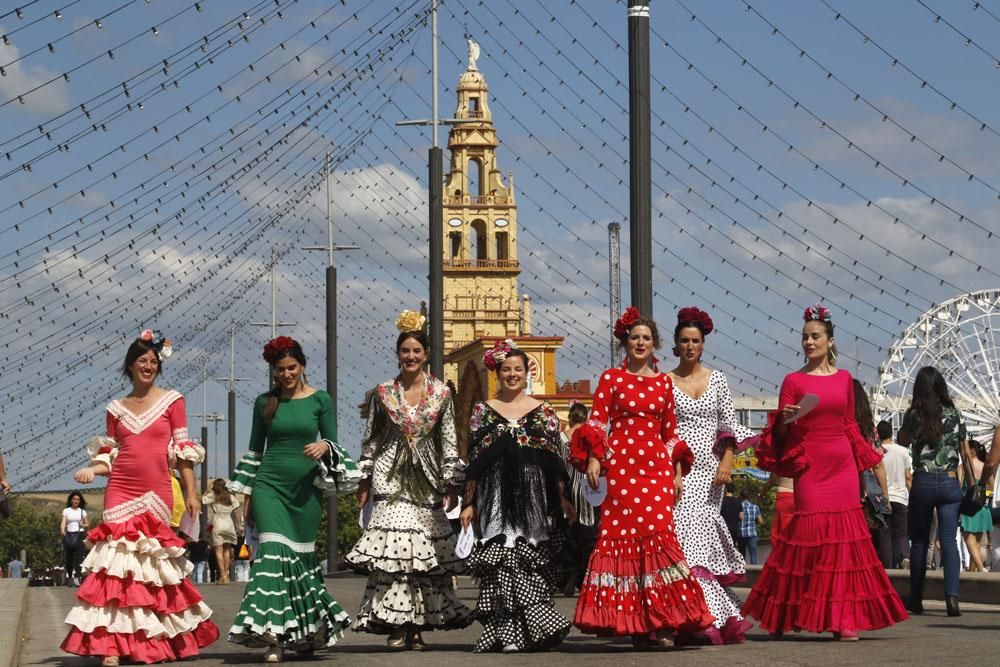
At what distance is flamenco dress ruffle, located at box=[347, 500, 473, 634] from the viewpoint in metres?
12.5

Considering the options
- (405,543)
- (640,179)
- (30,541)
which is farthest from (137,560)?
(30,541)

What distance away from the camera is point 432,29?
3600 cm

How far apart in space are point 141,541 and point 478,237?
331 feet

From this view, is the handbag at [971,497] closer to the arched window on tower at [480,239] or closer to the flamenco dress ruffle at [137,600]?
the flamenco dress ruffle at [137,600]

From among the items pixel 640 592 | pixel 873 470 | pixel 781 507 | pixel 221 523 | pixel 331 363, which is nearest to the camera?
pixel 640 592

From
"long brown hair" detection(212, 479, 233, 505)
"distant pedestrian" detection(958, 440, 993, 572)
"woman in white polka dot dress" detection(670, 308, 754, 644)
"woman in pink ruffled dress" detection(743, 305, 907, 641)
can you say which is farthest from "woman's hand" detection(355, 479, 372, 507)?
"long brown hair" detection(212, 479, 233, 505)

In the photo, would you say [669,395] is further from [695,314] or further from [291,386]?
[291,386]

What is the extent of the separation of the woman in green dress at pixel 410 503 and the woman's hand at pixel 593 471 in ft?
3.51

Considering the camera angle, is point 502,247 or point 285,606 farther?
point 502,247

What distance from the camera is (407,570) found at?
1250cm

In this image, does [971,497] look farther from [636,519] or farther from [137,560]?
[137,560]

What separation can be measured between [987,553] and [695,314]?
1397 cm

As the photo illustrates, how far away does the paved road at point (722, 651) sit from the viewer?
34.8 feet

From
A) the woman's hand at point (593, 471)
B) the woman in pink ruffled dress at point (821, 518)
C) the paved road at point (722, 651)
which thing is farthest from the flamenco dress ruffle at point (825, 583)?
the woman's hand at point (593, 471)
